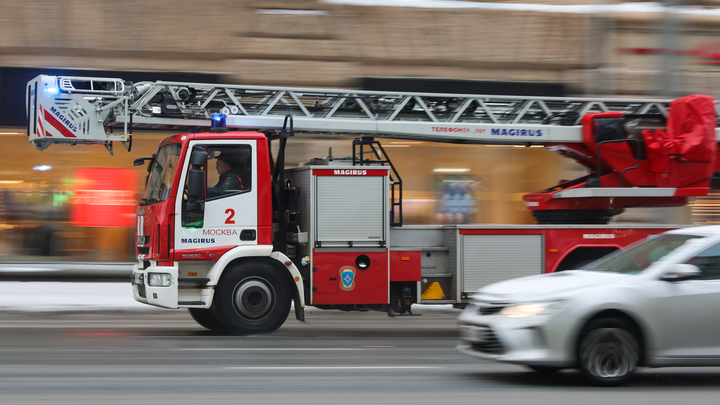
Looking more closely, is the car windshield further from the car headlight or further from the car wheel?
the car headlight

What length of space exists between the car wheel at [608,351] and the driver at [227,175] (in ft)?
15.9

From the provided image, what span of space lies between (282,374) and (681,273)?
3.38 m

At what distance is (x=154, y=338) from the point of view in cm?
955

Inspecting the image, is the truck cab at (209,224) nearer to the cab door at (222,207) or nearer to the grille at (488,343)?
the cab door at (222,207)

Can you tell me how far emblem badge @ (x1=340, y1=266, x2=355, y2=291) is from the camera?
384 inches

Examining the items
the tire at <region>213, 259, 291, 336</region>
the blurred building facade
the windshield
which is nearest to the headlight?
the tire at <region>213, 259, 291, 336</region>

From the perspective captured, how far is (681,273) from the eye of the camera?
6.29 meters

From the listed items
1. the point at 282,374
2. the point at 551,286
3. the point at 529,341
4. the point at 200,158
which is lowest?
the point at 282,374

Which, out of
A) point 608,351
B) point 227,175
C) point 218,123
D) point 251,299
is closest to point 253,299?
point 251,299

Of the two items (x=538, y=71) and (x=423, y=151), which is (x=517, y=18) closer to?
(x=538, y=71)

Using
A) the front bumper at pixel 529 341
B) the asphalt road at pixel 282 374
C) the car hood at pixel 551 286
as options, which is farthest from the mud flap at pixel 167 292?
the front bumper at pixel 529 341

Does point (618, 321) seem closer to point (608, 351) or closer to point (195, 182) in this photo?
point (608, 351)

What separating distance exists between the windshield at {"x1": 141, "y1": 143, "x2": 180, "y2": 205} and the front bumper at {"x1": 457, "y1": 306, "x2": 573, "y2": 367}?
15.5ft

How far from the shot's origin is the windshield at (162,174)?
31.6ft
